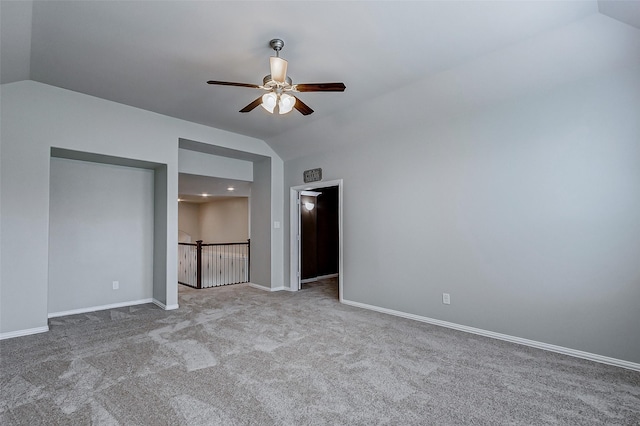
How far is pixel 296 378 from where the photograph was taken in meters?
2.63

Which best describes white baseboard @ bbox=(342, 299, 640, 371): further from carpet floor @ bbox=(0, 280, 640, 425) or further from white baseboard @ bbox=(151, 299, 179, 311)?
white baseboard @ bbox=(151, 299, 179, 311)

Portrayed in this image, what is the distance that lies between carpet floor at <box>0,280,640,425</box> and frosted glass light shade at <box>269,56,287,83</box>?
2613 mm

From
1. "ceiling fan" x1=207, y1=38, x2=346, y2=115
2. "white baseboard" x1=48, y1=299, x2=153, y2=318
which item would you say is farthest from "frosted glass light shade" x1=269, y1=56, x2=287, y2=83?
"white baseboard" x1=48, y1=299, x2=153, y2=318

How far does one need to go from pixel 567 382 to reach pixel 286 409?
231cm

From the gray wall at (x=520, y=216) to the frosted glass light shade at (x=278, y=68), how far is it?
182cm

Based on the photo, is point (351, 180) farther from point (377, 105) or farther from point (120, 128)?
point (120, 128)

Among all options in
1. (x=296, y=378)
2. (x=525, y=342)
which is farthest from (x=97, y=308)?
(x=525, y=342)

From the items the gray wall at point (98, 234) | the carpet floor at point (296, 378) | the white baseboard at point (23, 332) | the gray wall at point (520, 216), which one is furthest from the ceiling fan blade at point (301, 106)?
the white baseboard at point (23, 332)

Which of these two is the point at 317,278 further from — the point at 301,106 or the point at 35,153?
the point at 35,153

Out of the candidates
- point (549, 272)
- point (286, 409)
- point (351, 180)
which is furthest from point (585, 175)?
point (286, 409)

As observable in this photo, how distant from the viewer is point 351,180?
202 inches

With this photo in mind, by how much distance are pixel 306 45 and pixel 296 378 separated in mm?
3025

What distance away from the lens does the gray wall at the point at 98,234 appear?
4527 mm

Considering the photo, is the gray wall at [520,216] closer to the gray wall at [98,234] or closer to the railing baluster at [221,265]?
the gray wall at [98,234]
